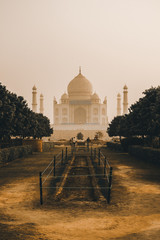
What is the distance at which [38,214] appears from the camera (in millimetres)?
9078

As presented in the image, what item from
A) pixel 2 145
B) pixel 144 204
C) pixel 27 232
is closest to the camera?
pixel 27 232

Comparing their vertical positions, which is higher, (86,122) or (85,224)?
(86,122)

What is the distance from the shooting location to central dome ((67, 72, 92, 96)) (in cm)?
13412

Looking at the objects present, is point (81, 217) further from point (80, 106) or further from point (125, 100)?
point (80, 106)

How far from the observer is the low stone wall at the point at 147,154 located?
23.6 m

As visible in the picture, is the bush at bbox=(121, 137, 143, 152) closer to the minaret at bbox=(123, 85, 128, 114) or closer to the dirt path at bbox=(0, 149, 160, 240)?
the dirt path at bbox=(0, 149, 160, 240)

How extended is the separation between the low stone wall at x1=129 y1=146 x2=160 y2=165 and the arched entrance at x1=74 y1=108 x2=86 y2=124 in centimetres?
10294

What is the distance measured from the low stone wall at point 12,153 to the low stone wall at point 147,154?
10.4 m

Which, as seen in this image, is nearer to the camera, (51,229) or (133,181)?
(51,229)

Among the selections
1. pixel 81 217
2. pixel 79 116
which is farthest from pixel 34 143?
pixel 79 116

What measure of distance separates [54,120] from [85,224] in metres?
127

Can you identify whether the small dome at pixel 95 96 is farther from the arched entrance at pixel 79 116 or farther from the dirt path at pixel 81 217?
the dirt path at pixel 81 217

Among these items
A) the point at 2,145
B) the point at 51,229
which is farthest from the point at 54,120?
the point at 51,229

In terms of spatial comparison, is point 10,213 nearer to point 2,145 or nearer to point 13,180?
point 13,180
